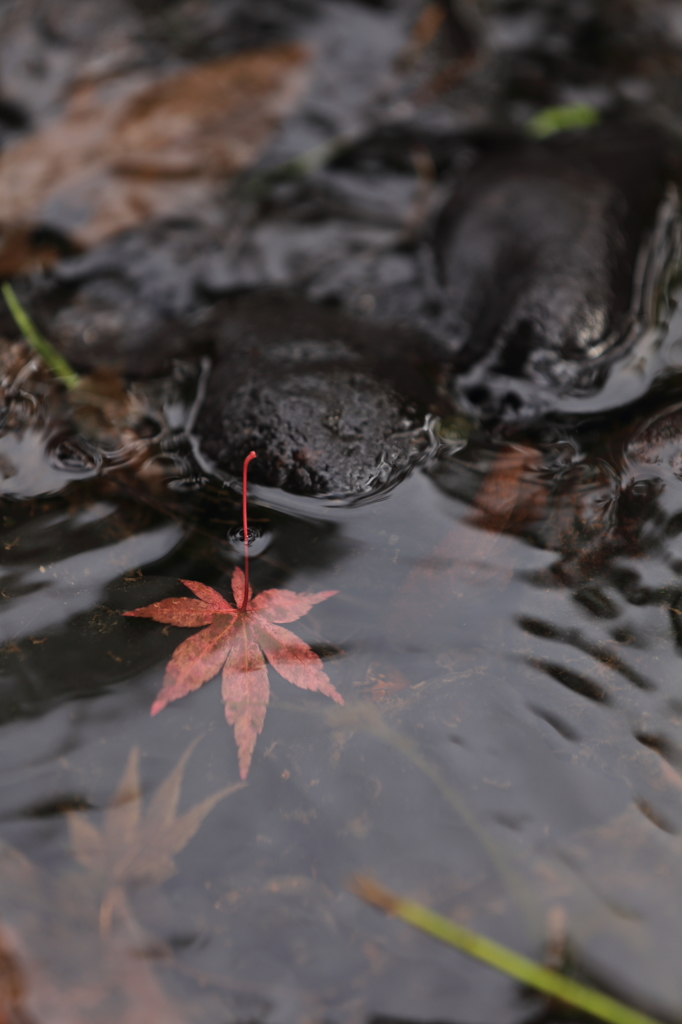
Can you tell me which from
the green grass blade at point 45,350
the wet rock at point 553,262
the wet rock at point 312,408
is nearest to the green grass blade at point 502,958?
the wet rock at point 312,408

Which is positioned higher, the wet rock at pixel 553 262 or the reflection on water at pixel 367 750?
the wet rock at pixel 553 262

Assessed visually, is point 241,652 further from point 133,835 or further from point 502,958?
point 502,958

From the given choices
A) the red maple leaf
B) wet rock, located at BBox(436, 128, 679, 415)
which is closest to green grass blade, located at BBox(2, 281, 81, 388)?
the red maple leaf

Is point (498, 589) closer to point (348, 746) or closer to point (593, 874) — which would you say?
point (348, 746)

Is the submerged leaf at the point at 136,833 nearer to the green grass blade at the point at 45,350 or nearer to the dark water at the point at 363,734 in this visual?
the dark water at the point at 363,734

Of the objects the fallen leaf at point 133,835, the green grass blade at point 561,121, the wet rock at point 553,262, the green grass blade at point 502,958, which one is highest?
the green grass blade at point 561,121
